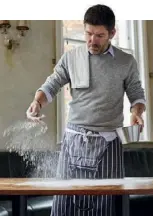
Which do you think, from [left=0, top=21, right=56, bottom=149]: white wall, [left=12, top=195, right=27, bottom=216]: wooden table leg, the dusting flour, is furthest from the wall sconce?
[left=12, top=195, right=27, bottom=216]: wooden table leg

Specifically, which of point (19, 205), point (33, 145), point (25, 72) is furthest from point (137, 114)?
point (25, 72)

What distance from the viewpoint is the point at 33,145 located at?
308cm

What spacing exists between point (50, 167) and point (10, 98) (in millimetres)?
809

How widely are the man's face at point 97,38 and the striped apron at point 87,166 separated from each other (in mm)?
361

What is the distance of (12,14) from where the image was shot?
10.8ft

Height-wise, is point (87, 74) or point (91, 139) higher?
point (87, 74)

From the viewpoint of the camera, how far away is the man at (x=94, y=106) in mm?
1611

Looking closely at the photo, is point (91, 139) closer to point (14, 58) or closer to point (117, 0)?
point (14, 58)

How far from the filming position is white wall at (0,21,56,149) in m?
3.15

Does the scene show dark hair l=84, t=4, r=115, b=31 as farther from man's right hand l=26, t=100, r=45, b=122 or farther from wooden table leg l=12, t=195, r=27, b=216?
wooden table leg l=12, t=195, r=27, b=216

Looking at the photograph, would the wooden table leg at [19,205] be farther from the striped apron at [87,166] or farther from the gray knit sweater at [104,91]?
the gray knit sweater at [104,91]

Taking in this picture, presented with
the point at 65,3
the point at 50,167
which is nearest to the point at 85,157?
the point at 50,167

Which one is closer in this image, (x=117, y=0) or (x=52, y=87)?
(x=52, y=87)

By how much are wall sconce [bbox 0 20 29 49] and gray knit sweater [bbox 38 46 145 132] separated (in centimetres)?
152
